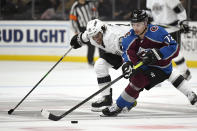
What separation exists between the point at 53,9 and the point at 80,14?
116 cm

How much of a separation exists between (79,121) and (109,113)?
327mm

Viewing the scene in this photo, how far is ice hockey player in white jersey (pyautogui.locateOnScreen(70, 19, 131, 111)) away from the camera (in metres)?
4.83

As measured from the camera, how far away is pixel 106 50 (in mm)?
5004

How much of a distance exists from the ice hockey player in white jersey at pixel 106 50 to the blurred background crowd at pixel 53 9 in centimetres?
521

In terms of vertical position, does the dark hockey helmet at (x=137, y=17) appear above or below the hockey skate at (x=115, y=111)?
above

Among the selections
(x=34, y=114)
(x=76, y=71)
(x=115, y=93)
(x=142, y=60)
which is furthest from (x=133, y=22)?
(x=76, y=71)

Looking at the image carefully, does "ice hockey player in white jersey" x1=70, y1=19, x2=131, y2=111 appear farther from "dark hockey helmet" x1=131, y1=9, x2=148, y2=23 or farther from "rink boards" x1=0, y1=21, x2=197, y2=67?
"rink boards" x1=0, y1=21, x2=197, y2=67

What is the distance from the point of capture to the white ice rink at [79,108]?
4.08m

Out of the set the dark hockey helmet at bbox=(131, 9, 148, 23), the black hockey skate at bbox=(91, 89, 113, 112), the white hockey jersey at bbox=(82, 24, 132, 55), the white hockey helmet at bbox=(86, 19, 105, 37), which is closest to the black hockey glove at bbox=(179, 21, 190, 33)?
the white hockey jersey at bbox=(82, 24, 132, 55)

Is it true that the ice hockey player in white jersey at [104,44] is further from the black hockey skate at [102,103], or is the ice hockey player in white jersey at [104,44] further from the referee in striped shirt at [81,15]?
the referee in striped shirt at [81,15]

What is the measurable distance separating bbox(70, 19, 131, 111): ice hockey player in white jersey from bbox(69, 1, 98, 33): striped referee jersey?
451 cm

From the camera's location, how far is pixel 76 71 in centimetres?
878

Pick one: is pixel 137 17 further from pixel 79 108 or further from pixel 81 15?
pixel 81 15

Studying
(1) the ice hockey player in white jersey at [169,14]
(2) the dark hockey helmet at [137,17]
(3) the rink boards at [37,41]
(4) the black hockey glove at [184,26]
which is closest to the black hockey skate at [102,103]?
(2) the dark hockey helmet at [137,17]
